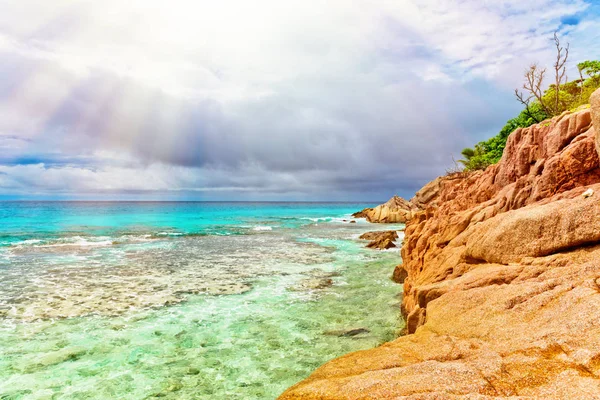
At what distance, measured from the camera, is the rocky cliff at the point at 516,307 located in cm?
515

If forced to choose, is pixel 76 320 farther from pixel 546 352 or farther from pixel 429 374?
pixel 546 352

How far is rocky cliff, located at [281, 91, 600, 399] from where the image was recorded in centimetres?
515

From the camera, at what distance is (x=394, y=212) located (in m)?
78.4

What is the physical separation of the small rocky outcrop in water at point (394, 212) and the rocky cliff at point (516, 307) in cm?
6357

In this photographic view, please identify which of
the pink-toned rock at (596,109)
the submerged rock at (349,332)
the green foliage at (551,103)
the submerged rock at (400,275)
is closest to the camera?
the pink-toned rock at (596,109)

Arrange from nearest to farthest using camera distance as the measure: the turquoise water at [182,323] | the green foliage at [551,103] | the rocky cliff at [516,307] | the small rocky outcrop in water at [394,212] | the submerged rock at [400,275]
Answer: the rocky cliff at [516,307]
the turquoise water at [182,323]
the submerged rock at [400,275]
the green foliage at [551,103]
the small rocky outcrop in water at [394,212]

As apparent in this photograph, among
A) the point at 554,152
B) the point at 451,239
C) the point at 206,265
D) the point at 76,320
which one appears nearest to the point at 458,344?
the point at 451,239

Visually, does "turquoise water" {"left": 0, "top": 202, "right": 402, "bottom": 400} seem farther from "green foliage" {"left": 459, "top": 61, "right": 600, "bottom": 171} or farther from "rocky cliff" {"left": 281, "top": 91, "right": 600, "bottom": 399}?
"green foliage" {"left": 459, "top": 61, "right": 600, "bottom": 171}

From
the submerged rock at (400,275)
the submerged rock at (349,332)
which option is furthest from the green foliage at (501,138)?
the submerged rock at (349,332)

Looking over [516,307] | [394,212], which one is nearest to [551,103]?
[394,212]

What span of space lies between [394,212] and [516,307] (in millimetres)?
72870

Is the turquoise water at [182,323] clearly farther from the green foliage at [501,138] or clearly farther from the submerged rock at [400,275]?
the green foliage at [501,138]

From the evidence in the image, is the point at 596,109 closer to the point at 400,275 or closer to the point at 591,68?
the point at 400,275

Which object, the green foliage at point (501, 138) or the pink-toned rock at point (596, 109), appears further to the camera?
the green foliage at point (501, 138)
